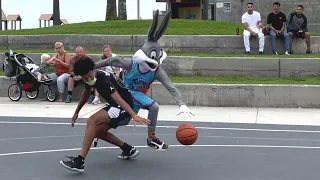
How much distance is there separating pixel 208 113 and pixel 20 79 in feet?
17.9

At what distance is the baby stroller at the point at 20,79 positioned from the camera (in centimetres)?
1677

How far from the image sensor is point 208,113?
14961mm

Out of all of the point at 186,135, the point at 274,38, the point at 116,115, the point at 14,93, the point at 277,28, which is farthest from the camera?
the point at 277,28

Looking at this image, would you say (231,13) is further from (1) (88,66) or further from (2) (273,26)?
(1) (88,66)

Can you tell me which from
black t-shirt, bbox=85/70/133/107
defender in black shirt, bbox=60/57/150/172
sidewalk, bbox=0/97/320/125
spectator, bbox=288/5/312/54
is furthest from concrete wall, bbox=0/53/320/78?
black t-shirt, bbox=85/70/133/107

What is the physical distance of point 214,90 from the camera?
16.1m

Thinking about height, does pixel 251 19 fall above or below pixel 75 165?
above

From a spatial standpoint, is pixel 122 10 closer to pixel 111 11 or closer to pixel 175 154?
pixel 111 11

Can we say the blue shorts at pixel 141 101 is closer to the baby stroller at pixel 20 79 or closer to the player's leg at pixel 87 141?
the player's leg at pixel 87 141

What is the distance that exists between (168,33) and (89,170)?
44.8 feet

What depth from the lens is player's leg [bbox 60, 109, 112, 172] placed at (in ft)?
27.0

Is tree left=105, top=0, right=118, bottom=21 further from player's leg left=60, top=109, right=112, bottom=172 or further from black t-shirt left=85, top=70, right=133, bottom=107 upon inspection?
player's leg left=60, top=109, right=112, bottom=172

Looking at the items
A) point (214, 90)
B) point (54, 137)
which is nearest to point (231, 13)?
point (214, 90)

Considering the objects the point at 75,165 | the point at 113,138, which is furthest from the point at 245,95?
the point at 75,165
